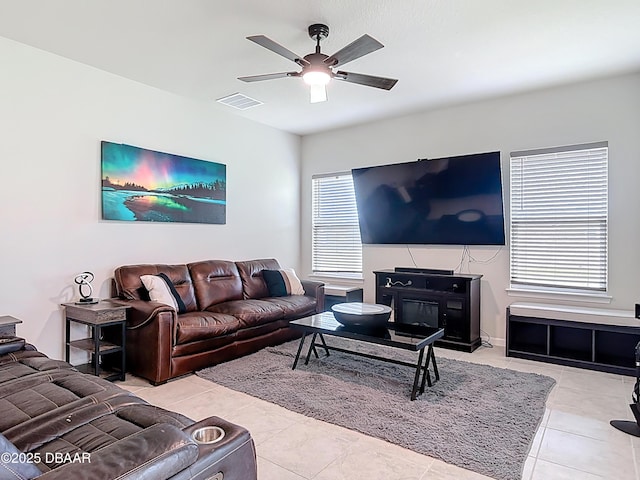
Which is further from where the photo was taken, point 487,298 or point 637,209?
point 487,298

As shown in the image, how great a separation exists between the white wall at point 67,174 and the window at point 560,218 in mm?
3625

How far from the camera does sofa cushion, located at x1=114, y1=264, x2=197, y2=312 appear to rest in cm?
379

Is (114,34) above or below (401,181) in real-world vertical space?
above

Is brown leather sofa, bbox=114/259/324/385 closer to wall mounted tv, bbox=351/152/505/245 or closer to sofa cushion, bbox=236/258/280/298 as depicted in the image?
sofa cushion, bbox=236/258/280/298

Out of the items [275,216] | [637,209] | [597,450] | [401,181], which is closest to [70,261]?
[275,216]

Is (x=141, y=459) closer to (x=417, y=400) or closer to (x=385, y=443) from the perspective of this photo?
(x=385, y=443)

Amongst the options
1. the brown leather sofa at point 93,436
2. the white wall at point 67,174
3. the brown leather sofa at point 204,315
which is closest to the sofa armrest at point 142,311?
the brown leather sofa at point 204,315

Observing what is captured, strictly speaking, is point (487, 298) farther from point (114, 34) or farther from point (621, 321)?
point (114, 34)

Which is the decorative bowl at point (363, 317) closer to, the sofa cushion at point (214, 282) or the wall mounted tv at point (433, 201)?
the sofa cushion at point (214, 282)

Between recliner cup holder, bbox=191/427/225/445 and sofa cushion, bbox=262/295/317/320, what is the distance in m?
2.99

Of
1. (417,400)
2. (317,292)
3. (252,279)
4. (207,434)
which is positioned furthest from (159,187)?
(207,434)

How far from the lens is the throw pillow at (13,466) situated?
1.02 m

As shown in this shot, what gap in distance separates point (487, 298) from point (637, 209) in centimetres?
169

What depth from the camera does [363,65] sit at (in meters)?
3.69
